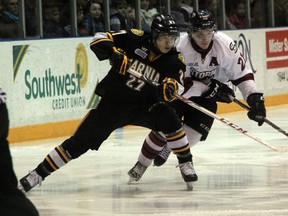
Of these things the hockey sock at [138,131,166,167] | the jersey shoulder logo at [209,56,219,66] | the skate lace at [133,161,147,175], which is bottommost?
the skate lace at [133,161,147,175]

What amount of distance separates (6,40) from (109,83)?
311cm

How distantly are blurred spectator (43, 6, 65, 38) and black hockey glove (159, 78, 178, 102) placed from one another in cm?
386

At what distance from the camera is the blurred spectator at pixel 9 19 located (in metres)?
9.31

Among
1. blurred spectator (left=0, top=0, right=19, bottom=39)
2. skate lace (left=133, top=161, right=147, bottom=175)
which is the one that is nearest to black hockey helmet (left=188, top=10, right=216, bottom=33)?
skate lace (left=133, top=161, right=147, bottom=175)

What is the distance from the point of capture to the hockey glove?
19.7ft

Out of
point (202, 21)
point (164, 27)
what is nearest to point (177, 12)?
point (202, 21)

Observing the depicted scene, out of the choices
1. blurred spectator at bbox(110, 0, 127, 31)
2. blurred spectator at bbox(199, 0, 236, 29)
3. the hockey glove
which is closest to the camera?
the hockey glove

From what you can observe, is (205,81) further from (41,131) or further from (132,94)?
(41,131)

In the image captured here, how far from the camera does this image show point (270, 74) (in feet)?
40.9

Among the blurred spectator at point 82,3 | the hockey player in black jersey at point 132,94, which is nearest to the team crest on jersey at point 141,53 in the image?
the hockey player in black jersey at point 132,94

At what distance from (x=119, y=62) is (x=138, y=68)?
9.4 inches

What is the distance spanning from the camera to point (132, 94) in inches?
244

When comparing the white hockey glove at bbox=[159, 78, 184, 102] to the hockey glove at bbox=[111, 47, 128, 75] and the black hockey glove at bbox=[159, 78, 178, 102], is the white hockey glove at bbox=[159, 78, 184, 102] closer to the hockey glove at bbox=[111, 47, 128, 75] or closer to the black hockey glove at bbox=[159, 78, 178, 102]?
the black hockey glove at bbox=[159, 78, 178, 102]

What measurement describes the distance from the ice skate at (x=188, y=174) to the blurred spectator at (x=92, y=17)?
13.9 ft
